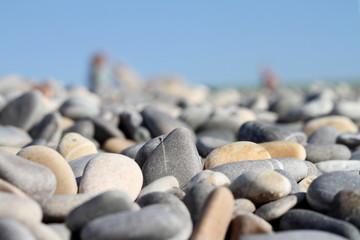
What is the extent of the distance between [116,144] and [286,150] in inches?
70.4

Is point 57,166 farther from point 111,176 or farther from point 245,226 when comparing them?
point 245,226

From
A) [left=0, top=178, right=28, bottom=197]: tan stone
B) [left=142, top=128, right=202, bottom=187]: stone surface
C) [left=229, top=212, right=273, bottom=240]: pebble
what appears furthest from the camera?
[left=142, top=128, right=202, bottom=187]: stone surface

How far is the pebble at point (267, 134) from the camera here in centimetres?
413

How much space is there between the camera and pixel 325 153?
368 cm

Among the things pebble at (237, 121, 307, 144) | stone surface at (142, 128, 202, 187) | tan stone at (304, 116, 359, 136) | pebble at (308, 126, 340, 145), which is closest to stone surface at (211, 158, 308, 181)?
stone surface at (142, 128, 202, 187)

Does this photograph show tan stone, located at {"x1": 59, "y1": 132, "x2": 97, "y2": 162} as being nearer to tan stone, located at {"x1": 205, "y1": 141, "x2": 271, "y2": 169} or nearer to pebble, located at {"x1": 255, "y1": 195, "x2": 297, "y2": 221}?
tan stone, located at {"x1": 205, "y1": 141, "x2": 271, "y2": 169}

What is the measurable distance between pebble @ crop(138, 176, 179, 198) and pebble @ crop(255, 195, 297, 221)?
486 millimetres

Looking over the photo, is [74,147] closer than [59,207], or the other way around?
[59,207]

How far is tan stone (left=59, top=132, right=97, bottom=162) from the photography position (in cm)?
348

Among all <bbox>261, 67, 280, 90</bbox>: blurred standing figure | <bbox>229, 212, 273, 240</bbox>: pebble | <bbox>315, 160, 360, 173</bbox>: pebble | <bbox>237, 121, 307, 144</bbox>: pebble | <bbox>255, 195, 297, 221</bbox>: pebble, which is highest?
<bbox>229, 212, 273, 240</bbox>: pebble

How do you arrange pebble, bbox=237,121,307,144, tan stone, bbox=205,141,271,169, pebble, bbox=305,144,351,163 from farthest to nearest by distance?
pebble, bbox=237,121,307,144 < pebble, bbox=305,144,351,163 < tan stone, bbox=205,141,271,169

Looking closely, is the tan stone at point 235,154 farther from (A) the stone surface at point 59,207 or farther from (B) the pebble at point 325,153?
(A) the stone surface at point 59,207

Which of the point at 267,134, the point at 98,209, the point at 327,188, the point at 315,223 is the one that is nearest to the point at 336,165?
the point at 267,134

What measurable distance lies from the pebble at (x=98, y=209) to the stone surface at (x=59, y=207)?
103 millimetres
